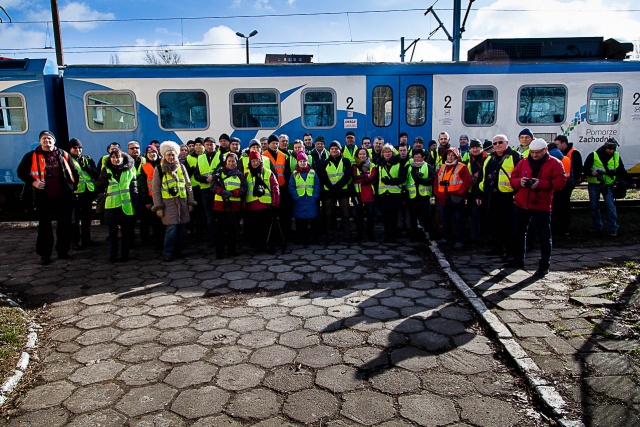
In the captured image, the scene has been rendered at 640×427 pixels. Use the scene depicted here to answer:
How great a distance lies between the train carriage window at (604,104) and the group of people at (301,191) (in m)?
3.13

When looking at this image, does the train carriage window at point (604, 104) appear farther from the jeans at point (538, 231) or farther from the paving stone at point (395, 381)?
the paving stone at point (395, 381)

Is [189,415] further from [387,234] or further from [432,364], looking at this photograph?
[387,234]

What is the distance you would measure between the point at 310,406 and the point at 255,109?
27.2 ft

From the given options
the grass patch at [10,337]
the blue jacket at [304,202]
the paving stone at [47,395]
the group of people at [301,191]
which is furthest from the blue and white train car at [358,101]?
the paving stone at [47,395]

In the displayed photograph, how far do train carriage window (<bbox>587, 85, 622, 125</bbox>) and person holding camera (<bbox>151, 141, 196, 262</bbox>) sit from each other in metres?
9.53

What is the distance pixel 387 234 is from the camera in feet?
26.2

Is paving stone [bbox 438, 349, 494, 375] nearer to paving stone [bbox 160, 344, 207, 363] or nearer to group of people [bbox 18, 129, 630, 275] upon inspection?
paving stone [bbox 160, 344, 207, 363]

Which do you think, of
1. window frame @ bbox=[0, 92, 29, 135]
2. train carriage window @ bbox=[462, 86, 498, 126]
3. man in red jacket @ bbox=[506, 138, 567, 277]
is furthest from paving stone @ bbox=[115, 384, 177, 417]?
train carriage window @ bbox=[462, 86, 498, 126]

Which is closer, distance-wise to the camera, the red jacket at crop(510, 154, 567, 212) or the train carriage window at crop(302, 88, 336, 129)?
the red jacket at crop(510, 154, 567, 212)

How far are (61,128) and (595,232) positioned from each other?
11763 millimetres

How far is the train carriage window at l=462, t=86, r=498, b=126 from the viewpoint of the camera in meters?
10.5

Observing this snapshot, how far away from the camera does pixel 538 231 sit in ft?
19.7

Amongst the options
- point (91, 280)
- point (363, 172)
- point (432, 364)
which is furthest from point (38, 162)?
point (432, 364)

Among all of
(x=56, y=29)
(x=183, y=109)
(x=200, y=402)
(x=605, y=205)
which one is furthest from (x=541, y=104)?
(x=56, y=29)
